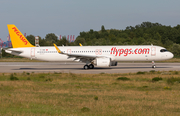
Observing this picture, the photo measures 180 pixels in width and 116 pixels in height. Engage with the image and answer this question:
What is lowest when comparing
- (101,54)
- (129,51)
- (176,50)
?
(101,54)

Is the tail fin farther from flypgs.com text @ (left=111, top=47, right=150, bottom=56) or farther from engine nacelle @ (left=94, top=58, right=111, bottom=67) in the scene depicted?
flypgs.com text @ (left=111, top=47, right=150, bottom=56)

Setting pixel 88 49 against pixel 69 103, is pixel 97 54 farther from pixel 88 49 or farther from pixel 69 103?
pixel 69 103

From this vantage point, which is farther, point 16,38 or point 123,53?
point 16,38

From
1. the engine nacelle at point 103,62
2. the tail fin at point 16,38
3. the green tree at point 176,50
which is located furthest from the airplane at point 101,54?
the green tree at point 176,50

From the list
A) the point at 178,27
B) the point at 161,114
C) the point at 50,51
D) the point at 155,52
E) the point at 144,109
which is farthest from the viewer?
the point at 178,27

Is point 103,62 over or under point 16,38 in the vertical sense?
under

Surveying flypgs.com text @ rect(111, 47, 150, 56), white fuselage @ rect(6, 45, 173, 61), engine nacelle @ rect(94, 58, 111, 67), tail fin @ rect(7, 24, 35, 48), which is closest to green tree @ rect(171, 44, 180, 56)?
white fuselage @ rect(6, 45, 173, 61)

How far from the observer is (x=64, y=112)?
9164 mm

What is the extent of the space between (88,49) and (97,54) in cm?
174

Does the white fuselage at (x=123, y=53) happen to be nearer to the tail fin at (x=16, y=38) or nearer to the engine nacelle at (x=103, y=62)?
the engine nacelle at (x=103, y=62)

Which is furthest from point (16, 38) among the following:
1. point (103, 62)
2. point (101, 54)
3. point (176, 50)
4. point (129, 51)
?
point (176, 50)

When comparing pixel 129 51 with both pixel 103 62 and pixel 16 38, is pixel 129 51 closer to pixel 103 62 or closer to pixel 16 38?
pixel 103 62

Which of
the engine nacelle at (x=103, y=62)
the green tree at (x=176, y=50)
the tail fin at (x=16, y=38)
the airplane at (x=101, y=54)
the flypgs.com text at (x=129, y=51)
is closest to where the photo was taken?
the engine nacelle at (x=103, y=62)

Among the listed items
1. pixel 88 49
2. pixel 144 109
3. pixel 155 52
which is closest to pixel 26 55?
pixel 88 49
